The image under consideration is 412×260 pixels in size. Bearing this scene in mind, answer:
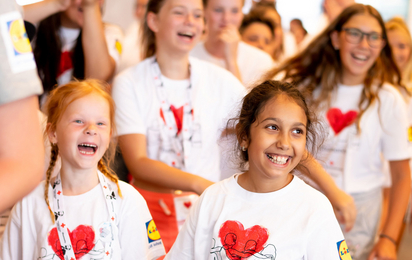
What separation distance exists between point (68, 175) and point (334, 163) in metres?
1.45

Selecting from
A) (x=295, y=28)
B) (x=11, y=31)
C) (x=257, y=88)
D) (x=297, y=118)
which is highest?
(x=295, y=28)

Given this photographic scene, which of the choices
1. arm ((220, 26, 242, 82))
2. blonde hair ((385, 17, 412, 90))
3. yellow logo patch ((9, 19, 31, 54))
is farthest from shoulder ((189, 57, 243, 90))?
blonde hair ((385, 17, 412, 90))

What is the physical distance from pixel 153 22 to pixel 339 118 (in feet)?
3.81

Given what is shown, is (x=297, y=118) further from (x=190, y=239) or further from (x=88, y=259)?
(x=88, y=259)

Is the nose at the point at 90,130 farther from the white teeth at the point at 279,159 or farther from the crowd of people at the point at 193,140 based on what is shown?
the white teeth at the point at 279,159

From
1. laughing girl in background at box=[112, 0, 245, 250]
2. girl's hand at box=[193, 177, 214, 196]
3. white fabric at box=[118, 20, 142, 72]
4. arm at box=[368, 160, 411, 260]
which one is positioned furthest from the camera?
white fabric at box=[118, 20, 142, 72]

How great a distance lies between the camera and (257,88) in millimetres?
1581

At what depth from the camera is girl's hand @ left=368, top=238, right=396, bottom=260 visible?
2.24 m

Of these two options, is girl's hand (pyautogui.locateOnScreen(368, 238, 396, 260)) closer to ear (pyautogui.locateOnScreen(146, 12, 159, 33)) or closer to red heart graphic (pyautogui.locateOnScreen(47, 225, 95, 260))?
red heart graphic (pyautogui.locateOnScreen(47, 225, 95, 260))

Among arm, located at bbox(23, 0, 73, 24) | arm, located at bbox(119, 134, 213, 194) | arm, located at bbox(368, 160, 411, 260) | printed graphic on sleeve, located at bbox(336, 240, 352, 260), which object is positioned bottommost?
arm, located at bbox(368, 160, 411, 260)

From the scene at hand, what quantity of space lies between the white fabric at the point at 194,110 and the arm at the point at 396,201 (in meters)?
0.98

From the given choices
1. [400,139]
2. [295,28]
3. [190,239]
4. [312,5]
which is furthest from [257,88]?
[312,5]

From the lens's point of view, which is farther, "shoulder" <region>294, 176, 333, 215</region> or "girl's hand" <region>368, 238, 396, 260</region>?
"girl's hand" <region>368, 238, 396, 260</region>

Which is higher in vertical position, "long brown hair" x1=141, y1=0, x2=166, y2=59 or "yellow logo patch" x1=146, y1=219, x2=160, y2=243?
"long brown hair" x1=141, y1=0, x2=166, y2=59
